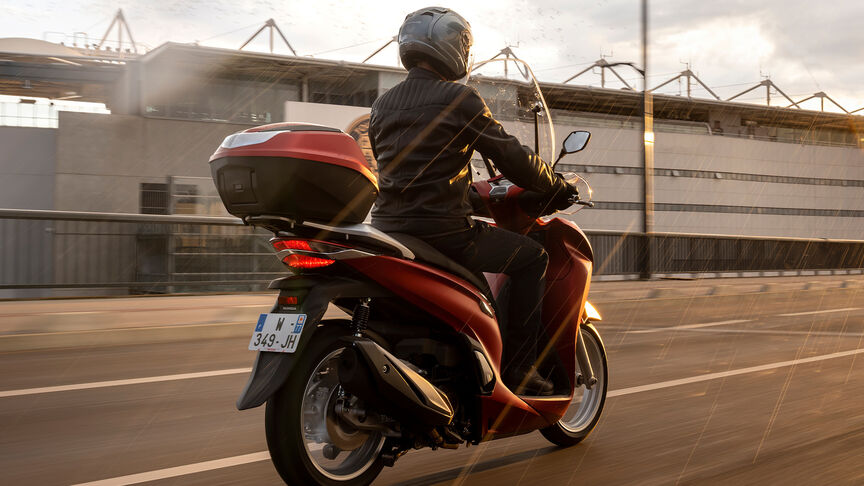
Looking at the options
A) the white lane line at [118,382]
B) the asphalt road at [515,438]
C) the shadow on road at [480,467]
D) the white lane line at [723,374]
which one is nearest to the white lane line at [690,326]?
the asphalt road at [515,438]

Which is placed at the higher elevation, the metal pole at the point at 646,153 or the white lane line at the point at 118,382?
the metal pole at the point at 646,153

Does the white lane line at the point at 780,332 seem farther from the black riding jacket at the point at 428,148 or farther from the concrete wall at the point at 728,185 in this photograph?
the concrete wall at the point at 728,185

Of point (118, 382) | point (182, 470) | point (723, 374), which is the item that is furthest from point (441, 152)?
point (723, 374)

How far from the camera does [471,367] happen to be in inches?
138

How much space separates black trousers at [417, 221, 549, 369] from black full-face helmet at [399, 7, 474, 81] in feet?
2.29

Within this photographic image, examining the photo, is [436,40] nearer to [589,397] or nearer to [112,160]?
[589,397]

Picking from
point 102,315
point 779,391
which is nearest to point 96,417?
point 102,315

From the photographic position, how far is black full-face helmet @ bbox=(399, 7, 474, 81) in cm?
358

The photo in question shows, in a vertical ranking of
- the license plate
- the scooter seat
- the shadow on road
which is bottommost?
the shadow on road

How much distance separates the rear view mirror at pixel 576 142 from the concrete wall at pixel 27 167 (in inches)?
1445

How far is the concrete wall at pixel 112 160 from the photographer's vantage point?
36.7 m

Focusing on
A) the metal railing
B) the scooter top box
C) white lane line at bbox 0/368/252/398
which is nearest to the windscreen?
the scooter top box

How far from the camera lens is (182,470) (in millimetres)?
3797

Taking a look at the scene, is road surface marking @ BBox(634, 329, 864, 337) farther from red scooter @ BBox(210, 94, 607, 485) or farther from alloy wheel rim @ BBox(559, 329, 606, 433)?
red scooter @ BBox(210, 94, 607, 485)
